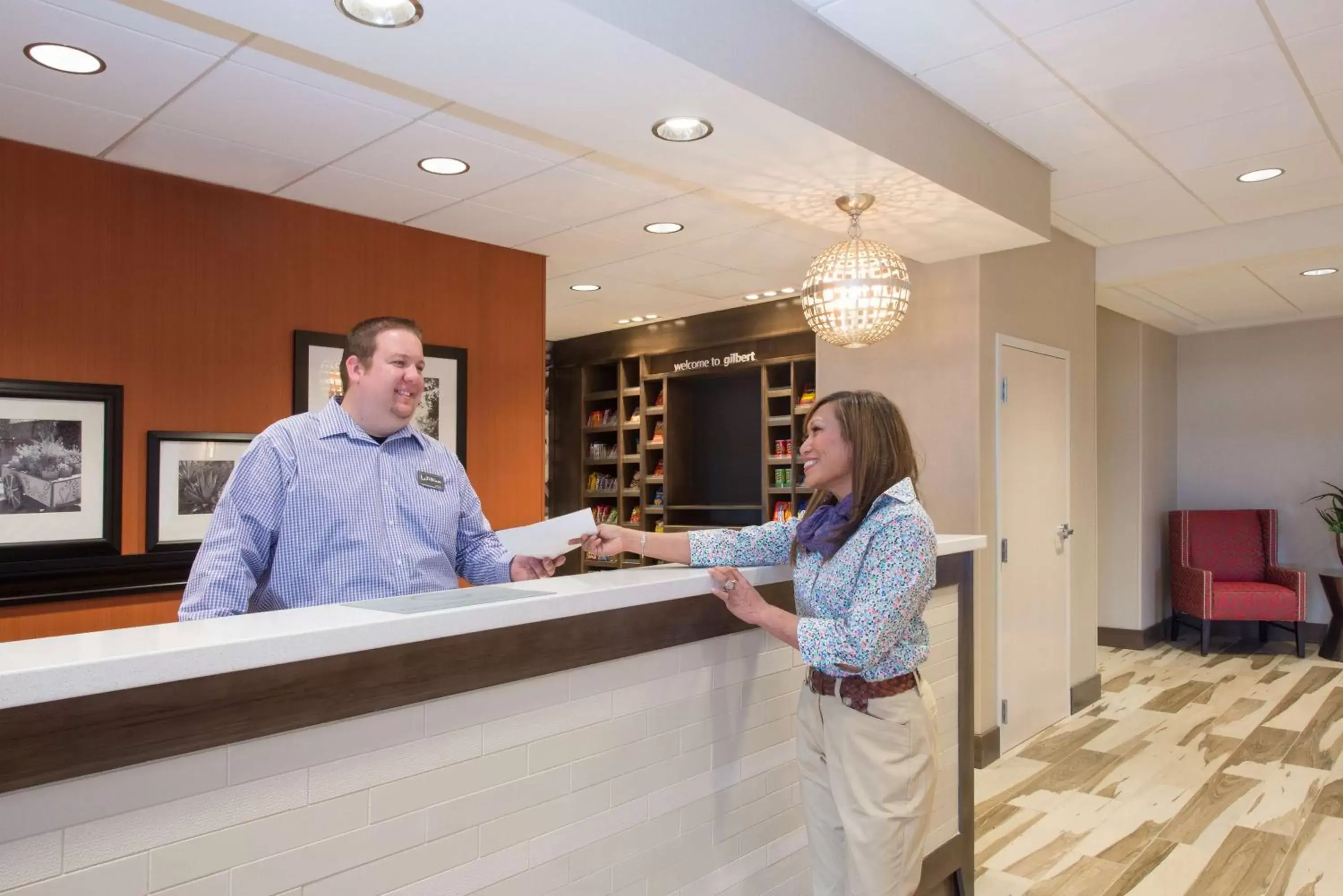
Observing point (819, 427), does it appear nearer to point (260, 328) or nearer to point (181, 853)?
point (181, 853)

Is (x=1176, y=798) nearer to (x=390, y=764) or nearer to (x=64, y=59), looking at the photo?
(x=390, y=764)

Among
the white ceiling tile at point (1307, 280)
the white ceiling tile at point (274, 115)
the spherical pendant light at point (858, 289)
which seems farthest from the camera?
the white ceiling tile at point (1307, 280)

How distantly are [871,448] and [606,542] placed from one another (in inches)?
26.6

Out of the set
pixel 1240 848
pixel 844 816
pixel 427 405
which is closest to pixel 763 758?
pixel 844 816

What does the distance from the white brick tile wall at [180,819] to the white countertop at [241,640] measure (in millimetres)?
188

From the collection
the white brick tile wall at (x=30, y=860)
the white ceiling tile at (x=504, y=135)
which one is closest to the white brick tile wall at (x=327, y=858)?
the white brick tile wall at (x=30, y=860)

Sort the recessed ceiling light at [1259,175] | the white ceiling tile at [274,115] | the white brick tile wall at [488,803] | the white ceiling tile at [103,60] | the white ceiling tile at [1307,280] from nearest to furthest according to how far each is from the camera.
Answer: the white brick tile wall at [488,803]
the white ceiling tile at [103,60]
the white ceiling tile at [274,115]
the recessed ceiling light at [1259,175]
the white ceiling tile at [1307,280]

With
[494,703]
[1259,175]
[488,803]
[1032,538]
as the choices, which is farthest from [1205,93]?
[488,803]

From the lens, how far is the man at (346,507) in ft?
6.58

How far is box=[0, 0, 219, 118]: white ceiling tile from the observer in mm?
2506

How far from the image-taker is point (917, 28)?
2.88 meters

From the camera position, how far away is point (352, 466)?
7.04 ft

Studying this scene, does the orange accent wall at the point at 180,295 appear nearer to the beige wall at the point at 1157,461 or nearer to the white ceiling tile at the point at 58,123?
the white ceiling tile at the point at 58,123

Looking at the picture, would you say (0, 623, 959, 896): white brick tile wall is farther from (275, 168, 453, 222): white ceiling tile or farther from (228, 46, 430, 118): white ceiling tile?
(275, 168, 453, 222): white ceiling tile
